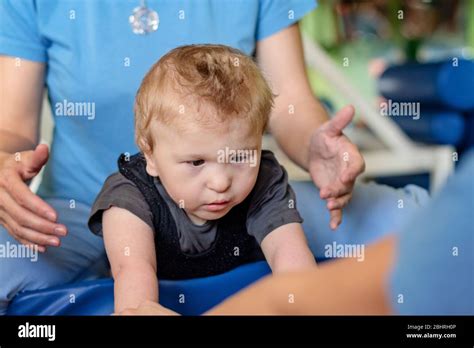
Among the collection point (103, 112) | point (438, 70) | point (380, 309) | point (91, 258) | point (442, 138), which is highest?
point (438, 70)

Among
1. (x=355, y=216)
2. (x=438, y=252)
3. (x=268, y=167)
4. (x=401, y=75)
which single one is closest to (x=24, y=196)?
(x=268, y=167)

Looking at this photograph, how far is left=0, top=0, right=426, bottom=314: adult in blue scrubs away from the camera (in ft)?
2.84

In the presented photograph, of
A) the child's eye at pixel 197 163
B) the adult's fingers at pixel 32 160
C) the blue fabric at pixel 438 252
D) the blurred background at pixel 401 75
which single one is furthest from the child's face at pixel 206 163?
the blurred background at pixel 401 75

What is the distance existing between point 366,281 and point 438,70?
1.12m

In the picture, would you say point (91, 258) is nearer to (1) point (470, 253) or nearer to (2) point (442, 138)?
(1) point (470, 253)

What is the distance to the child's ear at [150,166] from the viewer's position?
2.57 feet

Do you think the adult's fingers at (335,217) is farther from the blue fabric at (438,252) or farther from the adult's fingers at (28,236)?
the blue fabric at (438,252)

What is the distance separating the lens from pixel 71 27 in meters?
0.88

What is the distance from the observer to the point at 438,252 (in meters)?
0.37

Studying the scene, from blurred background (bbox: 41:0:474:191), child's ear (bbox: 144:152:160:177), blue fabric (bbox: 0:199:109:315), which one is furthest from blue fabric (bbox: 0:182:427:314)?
blurred background (bbox: 41:0:474:191)
